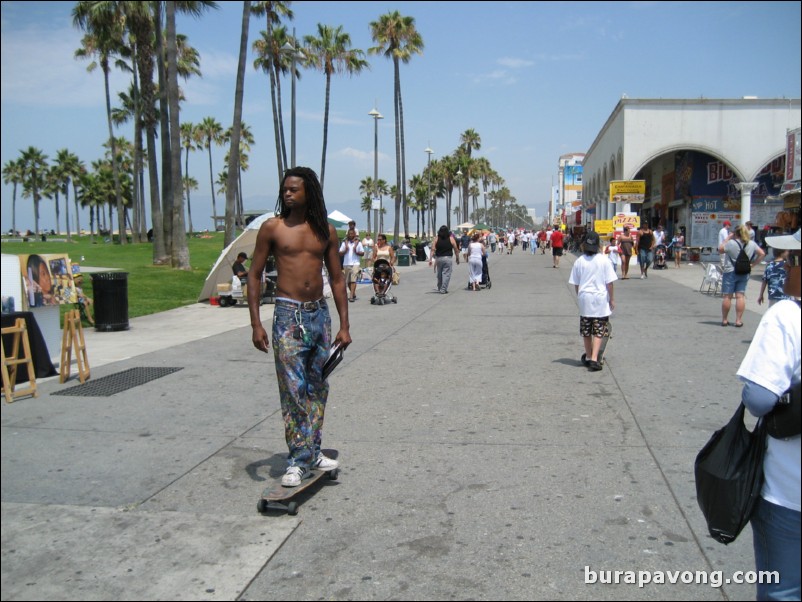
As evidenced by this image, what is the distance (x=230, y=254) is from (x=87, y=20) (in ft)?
37.5

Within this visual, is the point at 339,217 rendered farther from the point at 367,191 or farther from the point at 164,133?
the point at 367,191

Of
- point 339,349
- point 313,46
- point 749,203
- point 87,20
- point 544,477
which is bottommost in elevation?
point 544,477

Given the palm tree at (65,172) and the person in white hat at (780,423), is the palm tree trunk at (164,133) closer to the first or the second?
the person in white hat at (780,423)

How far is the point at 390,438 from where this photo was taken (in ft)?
19.1

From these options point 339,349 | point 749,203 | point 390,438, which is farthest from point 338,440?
point 749,203

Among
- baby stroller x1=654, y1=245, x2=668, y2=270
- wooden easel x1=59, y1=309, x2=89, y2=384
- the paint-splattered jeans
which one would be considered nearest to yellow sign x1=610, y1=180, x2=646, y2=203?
baby stroller x1=654, y1=245, x2=668, y2=270

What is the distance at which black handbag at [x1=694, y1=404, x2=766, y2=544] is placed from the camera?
2.56m

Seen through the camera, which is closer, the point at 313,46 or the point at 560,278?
the point at 560,278

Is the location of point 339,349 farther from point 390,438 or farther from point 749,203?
point 749,203

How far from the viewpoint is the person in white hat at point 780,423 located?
94.3 inches

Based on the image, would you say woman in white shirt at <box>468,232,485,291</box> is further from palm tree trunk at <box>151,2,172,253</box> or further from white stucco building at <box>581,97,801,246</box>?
white stucco building at <box>581,97,801,246</box>

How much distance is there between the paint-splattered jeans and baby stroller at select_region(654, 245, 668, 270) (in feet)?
82.7

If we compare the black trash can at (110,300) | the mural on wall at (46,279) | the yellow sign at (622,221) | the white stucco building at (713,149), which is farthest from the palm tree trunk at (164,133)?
the white stucco building at (713,149)

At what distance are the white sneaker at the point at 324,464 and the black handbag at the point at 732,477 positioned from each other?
2624 mm
